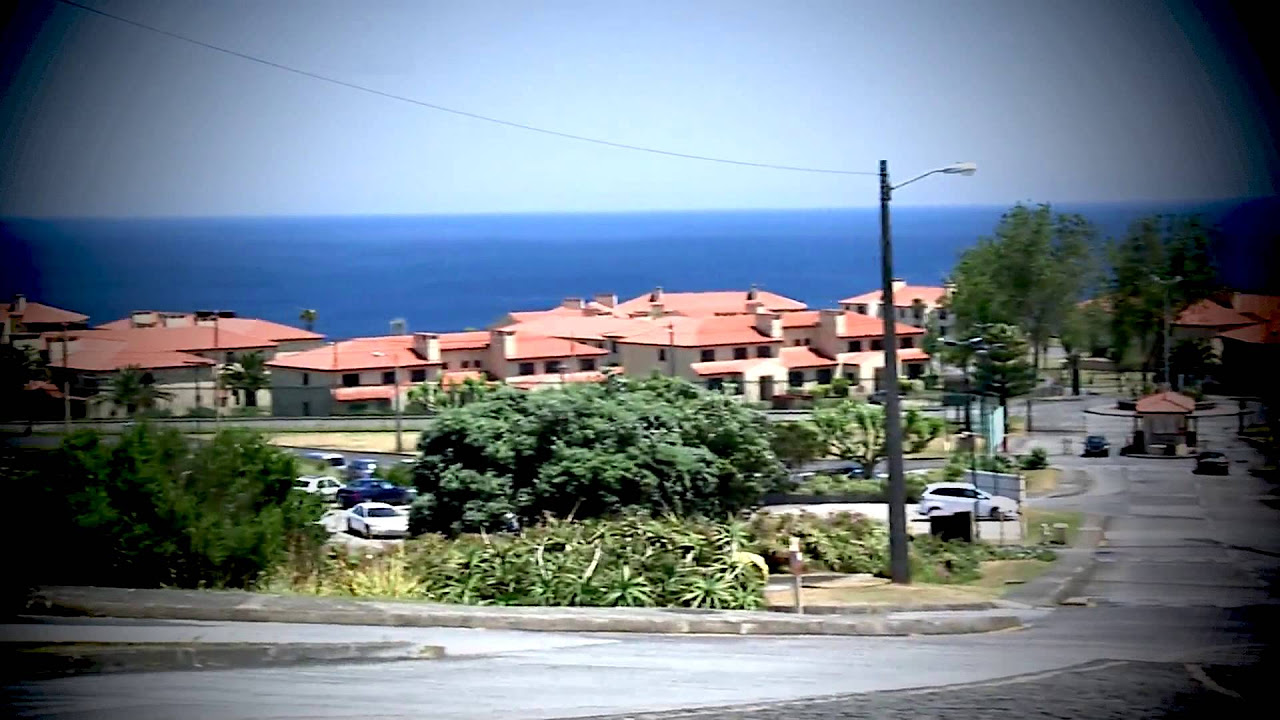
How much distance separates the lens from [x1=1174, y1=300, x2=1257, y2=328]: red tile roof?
24422 mm

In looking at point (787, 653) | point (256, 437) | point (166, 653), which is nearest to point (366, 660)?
point (166, 653)

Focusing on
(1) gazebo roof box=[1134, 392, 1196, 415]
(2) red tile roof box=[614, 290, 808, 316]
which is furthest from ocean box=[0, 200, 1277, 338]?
(2) red tile roof box=[614, 290, 808, 316]

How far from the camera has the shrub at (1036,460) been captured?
25.3m

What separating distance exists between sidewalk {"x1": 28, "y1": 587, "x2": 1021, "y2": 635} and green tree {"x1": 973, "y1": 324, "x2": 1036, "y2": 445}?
57.0 ft

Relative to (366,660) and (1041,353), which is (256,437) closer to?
(366,660)

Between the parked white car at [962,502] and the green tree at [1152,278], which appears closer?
the parked white car at [962,502]

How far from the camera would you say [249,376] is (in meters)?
28.9

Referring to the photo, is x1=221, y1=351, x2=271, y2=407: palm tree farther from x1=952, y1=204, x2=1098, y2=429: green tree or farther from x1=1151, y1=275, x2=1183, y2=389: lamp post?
x1=1151, y1=275, x2=1183, y2=389: lamp post

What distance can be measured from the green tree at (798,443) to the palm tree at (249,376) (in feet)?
34.3

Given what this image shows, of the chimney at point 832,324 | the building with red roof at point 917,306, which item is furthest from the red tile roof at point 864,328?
the building with red roof at point 917,306

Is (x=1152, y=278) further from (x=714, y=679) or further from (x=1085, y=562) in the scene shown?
(x=714, y=679)

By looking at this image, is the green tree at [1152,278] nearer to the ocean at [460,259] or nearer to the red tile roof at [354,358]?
the ocean at [460,259]

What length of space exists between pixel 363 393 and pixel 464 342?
200 inches

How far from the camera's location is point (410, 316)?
61625mm
